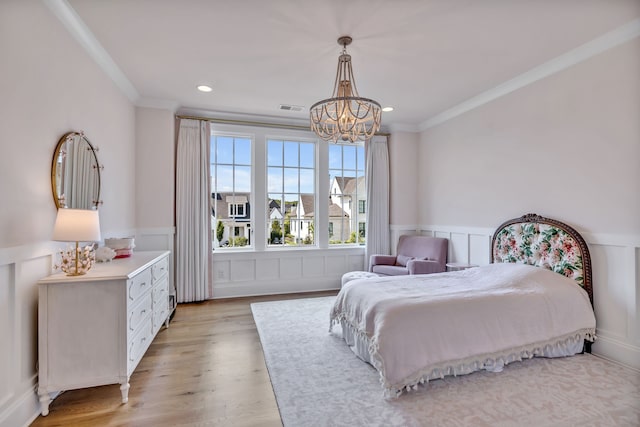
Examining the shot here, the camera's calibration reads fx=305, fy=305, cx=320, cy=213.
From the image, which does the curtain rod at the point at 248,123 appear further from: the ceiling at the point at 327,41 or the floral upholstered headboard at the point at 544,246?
the floral upholstered headboard at the point at 544,246

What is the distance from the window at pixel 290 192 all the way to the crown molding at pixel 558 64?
2367mm

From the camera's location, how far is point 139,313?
235cm

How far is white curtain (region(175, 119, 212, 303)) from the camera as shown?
4262 mm

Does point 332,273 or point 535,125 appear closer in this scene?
point 535,125

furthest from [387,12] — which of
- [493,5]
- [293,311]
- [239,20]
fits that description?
[293,311]

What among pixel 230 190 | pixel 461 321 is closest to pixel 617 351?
pixel 461 321

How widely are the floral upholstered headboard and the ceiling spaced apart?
164 cm

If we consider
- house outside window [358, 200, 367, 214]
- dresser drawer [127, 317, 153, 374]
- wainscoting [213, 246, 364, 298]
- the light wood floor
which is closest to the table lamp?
dresser drawer [127, 317, 153, 374]

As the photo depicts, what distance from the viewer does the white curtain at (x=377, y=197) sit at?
509 centimetres

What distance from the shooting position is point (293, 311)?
3.89m

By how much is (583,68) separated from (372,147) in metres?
2.80

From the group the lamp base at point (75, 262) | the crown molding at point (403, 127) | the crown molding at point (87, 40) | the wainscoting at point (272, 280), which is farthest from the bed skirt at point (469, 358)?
the crown molding at point (403, 127)

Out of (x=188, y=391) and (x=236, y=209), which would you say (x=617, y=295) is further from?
(x=236, y=209)

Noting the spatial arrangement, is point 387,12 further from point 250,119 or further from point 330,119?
point 250,119
